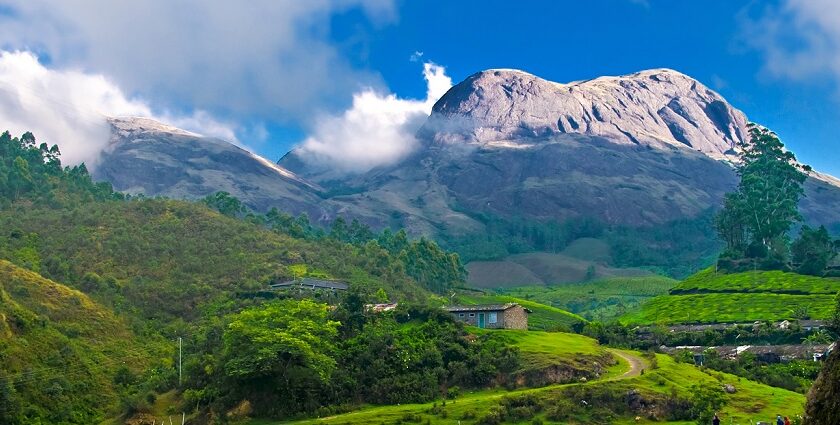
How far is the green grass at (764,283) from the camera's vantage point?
9956cm

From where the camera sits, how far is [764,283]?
10606cm

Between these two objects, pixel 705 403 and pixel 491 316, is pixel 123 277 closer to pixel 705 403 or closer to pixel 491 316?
pixel 491 316

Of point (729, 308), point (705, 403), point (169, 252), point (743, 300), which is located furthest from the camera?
point (169, 252)

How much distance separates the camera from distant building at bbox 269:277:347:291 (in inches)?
3834

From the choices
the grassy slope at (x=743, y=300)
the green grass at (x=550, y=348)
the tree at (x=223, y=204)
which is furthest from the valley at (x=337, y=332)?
the tree at (x=223, y=204)

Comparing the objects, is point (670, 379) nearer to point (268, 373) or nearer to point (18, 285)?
point (268, 373)

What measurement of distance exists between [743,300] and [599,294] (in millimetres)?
64353

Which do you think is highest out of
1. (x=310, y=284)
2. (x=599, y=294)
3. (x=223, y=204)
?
(x=223, y=204)

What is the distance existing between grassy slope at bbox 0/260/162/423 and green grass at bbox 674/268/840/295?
239 feet

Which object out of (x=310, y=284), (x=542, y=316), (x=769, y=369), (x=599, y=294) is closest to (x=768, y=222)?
(x=542, y=316)

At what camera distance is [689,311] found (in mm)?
100938

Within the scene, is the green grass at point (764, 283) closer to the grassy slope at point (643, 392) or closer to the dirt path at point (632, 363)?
the dirt path at point (632, 363)

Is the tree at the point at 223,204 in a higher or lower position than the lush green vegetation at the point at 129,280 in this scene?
higher

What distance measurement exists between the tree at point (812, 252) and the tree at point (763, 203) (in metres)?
2.63
